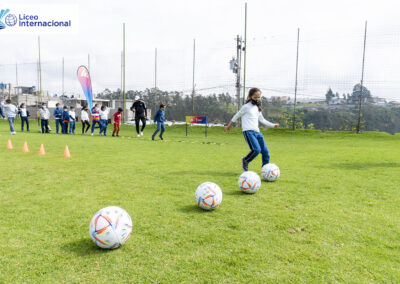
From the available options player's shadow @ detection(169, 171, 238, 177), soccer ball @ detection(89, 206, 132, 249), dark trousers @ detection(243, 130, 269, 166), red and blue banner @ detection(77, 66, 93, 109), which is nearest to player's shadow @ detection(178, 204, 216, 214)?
soccer ball @ detection(89, 206, 132, 249)

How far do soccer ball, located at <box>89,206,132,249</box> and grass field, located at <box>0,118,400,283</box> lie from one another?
0.35 feet

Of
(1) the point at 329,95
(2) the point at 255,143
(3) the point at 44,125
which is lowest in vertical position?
(3) the point at 44,125

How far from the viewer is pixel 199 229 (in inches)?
142

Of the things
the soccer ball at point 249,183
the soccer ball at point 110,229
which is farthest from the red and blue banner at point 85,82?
the soccer ball at point 110,229

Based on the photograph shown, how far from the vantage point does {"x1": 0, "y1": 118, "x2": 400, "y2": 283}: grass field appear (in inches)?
105

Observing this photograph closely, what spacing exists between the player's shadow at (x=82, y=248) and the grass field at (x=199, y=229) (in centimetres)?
1

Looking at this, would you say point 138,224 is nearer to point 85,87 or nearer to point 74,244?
point 74,244

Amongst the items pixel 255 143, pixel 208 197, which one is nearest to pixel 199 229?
pixel 208 197

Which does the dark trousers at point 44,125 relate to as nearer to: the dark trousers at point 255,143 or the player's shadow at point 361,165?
the dark trousers at point 255,143

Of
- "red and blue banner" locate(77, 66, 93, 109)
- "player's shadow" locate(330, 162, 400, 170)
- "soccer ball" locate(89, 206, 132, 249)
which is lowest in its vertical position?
"player's shadow" locate(330, 162, 400, 170)

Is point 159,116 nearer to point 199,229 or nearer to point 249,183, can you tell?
point 249,183

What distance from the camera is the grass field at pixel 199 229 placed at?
266 cm

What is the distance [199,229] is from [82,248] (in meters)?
1.35

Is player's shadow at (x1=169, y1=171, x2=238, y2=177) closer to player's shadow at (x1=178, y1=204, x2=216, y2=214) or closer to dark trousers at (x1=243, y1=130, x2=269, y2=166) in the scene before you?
dark trousers at (x1=243, y1=130, x2=269, y2=166)
